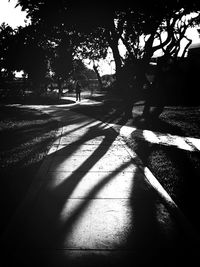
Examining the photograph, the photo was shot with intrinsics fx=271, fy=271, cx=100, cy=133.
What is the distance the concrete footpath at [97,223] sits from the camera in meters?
3.38

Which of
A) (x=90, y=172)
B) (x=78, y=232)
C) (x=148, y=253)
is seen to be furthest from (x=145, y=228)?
(x=90, y=172)

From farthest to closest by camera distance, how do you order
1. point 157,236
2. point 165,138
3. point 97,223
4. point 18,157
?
point 165,138
point 18,157
point 97,223
point 157,236

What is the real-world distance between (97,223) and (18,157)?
4582 mm

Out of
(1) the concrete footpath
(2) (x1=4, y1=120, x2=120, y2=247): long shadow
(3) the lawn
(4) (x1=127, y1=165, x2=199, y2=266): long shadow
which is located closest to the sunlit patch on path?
(2) (x1=4, y1=120, x2=120, y2=247): long shadow

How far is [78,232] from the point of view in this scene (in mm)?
3904

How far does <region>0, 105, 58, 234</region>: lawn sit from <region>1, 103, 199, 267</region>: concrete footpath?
25 centimetres

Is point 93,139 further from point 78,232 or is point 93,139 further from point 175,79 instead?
point 175,79

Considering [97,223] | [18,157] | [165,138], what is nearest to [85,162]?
[18,157]

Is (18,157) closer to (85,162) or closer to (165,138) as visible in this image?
(85,162)

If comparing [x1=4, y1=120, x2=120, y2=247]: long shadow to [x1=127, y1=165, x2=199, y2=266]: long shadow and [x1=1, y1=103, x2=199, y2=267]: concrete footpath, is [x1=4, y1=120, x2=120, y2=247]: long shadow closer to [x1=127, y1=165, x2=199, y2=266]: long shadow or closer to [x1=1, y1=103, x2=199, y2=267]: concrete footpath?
[x1=1, y1=103, x2=199, y2=267]: concrete footpath

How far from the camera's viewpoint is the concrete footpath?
11.1ft

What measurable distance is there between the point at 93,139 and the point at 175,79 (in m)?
29.5

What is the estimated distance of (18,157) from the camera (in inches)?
316

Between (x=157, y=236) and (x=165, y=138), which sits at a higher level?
(x=157, y=236)
